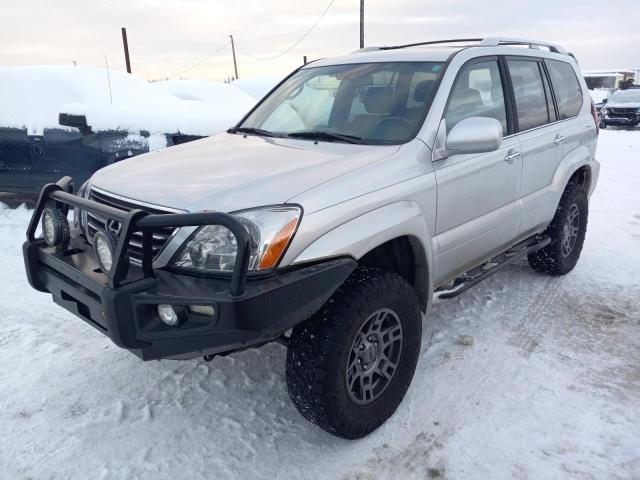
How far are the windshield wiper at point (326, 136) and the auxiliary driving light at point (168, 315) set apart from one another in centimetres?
136

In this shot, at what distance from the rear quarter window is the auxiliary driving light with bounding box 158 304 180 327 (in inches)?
133

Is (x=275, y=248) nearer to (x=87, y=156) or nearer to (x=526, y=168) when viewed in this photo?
(x=526, y=168)

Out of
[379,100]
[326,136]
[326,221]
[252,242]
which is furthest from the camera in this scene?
[379,100]

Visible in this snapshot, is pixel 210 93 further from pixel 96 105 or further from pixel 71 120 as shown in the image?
pixel 71 120

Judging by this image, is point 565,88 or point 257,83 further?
point 257,83

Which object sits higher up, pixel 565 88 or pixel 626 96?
pixel 565 88

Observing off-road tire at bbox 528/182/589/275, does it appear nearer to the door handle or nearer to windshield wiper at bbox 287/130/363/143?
the door handle

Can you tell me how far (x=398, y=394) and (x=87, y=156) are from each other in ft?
13.3

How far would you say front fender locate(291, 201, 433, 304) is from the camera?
2250 mm

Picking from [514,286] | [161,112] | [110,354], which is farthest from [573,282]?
[161,112]

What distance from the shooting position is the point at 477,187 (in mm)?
3201

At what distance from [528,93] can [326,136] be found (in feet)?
5.43

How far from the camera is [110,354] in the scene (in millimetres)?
3305

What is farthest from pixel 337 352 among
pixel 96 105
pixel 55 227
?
pixel 96 105
